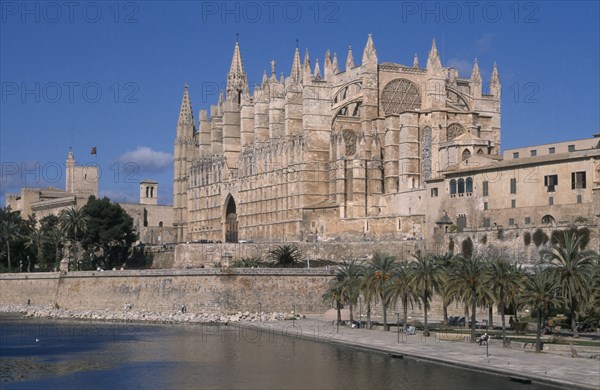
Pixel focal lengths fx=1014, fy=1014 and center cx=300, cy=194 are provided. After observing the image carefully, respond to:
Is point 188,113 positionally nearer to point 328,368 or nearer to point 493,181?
point 493,181

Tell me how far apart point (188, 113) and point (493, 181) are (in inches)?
1968

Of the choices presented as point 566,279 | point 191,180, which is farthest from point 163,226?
point 566,279

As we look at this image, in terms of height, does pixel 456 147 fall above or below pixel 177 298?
above

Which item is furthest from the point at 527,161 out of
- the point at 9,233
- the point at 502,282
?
the point at 9,233

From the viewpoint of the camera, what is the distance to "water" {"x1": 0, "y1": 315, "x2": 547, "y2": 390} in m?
37.0

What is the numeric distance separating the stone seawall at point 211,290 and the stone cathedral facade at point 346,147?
8.95 metres

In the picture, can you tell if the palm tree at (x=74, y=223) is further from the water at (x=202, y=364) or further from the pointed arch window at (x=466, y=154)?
the pointed arch window at (x=466, y=154)

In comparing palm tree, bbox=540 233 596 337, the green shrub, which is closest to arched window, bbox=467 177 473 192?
the green shrub

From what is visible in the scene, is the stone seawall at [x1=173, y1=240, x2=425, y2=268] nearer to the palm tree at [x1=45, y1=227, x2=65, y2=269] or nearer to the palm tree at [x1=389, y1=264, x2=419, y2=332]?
the palm tree at [x1=45, y1=227, x2=65, y2=269]

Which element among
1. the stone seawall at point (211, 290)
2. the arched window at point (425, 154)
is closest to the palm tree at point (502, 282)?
the stone seawall at point (211, 290)

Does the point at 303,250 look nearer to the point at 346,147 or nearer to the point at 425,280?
the point at 346,147

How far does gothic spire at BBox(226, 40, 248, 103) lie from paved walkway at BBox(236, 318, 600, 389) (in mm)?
49167

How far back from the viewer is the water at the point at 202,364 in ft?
121

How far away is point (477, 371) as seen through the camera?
121ft
